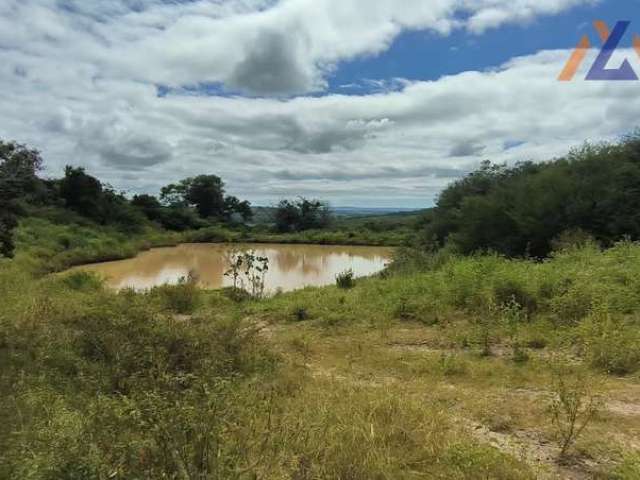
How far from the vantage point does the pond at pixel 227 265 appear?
18594mm

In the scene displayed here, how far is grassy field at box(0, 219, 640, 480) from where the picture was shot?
7.73 feet

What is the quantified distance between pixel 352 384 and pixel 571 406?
5.68 feet

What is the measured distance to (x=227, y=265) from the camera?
74.7 feet

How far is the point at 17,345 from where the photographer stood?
4.84 metres

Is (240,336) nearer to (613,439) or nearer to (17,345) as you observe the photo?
(17,345)

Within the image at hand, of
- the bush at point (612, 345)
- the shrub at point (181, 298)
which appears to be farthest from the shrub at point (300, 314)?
the bush at point (612, 345)

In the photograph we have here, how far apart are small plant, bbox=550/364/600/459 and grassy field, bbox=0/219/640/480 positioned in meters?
0.02

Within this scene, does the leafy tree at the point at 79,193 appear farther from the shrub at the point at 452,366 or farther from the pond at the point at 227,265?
the shrub at the point at 452,366

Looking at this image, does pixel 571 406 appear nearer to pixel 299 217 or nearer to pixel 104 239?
pixel 104 239

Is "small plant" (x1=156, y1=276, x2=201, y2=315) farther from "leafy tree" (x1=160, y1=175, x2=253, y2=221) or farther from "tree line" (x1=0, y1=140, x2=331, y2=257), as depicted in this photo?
"leafy tree" (x1=160, y1=175, x2=253, y2=221)

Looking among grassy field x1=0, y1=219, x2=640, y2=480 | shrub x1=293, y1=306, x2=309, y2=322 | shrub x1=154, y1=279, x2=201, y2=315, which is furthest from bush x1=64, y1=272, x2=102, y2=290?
shrub x1=293, y1=306, x2=309, y2=322

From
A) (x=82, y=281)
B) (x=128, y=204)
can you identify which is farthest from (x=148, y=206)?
(x=82, y=281)

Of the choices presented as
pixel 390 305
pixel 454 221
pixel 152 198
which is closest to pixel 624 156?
pixel 454 221

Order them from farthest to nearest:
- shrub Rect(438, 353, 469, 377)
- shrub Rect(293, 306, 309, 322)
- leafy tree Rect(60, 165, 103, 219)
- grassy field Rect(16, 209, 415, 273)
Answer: leafy tree Rect(60, 165, 103, 219) → grassy field Rect(16, 209, 415, 273) → shrub Rect(293, 306, 309, 322) → shrub Rect(438, 353, 469, 377)
